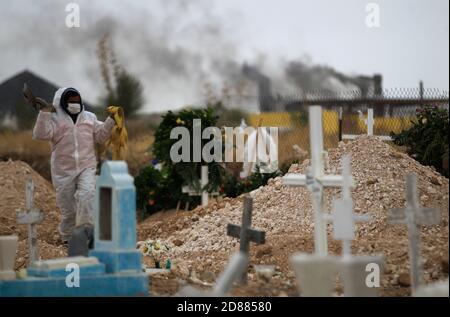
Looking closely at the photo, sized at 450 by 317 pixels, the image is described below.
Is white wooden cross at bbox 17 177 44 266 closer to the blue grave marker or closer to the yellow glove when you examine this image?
the yellow glove

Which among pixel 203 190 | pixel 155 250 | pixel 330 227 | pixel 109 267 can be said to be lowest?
pixel 155 250

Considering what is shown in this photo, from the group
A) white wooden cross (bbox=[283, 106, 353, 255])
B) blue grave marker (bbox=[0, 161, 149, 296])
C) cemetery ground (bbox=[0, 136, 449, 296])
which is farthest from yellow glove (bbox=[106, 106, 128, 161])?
white wooden cross (bbox=[283, 106, 353, 255])

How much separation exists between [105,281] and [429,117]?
6779mm

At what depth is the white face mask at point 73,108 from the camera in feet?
37.4

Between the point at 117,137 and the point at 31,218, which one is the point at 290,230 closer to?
the point at 117,137

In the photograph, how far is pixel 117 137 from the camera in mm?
11000

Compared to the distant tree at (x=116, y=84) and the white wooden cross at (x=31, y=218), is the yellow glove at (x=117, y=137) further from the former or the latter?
the distant tree at (x=116, y=84)

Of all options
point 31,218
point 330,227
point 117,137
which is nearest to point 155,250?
point 330,227

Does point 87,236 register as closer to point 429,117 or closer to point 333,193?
point 333,193

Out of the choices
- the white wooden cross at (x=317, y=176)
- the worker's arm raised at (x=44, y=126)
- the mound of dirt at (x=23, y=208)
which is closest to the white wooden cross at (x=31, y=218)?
the worker's arm raised at (x=44, y=126)

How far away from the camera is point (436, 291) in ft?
29.2

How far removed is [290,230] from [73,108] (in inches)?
159

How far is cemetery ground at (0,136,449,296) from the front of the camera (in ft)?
35.6
